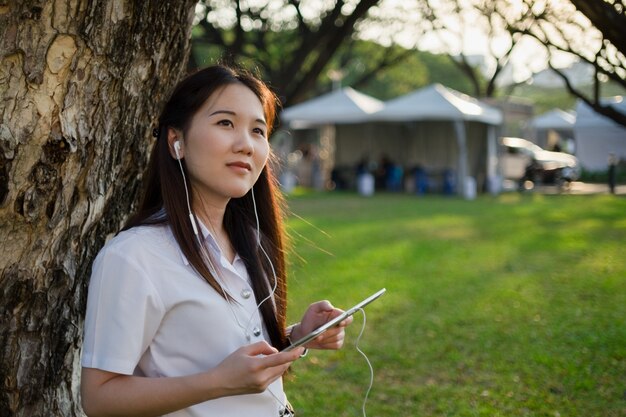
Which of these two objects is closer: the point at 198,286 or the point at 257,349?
the point at 257,349

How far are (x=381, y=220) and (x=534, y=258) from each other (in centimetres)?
509

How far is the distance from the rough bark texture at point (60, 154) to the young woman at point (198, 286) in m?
0.41

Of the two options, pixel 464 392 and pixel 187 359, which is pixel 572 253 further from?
pixel 187 359

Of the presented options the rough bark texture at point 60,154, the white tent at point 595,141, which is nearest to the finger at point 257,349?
the rough bark texture at point 60,154

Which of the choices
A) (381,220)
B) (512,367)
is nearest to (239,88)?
(512,367)

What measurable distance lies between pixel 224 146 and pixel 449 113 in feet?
64.6

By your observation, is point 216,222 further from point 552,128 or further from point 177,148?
point 552,128

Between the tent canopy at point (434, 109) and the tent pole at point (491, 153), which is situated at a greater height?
the tent canopy at point (434, 109)

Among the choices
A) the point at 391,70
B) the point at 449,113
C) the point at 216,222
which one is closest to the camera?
the point at 216,222

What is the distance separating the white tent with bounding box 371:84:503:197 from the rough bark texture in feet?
62.7

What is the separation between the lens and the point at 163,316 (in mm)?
1928

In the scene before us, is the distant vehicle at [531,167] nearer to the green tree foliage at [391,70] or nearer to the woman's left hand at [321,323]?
the green tree foliage at [391,70]

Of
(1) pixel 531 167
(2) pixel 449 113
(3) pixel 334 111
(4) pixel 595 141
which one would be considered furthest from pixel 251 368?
(4) pixel 595 141

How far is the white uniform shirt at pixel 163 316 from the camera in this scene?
1845mm
